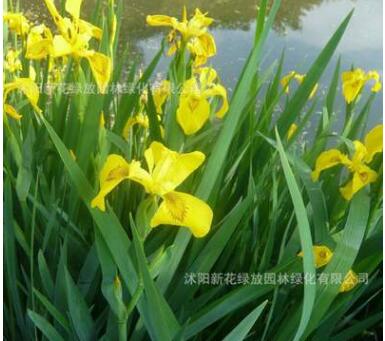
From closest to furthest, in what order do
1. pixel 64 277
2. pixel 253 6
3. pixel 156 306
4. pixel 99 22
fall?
pixel 156 306 < pixel 64 277 < pixel 99 22 < pixel 253 6

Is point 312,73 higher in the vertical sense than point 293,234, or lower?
higher

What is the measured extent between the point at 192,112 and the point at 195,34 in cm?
21

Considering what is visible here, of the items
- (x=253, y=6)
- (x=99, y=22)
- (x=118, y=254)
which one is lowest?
(x=253, y=6)

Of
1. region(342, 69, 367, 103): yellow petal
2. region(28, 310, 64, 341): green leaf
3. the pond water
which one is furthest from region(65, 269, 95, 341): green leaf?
the pond water

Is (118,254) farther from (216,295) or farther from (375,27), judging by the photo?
(375,27)

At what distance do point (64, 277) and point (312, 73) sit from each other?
0.42m

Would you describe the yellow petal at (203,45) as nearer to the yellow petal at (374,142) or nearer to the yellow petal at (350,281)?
the yellow petal at (374,142)

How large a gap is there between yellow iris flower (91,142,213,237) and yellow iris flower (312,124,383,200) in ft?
0.73

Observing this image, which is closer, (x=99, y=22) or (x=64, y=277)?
(x=64, y=277)

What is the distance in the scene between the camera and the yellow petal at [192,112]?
694 millimetres

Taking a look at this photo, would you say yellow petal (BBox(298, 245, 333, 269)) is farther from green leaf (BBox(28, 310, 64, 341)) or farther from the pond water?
the pond water

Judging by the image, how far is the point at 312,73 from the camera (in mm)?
736

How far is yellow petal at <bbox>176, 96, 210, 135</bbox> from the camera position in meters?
0.69

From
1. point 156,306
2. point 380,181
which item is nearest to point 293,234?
point 380,181
